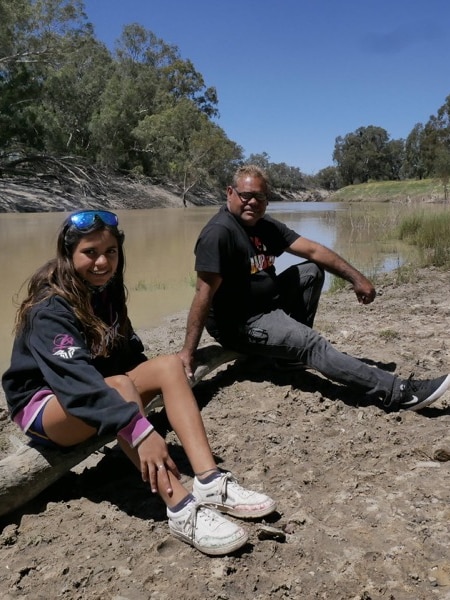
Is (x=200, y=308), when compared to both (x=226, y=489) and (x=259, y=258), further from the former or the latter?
(x=226, y=489)

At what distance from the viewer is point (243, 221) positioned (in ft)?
11.4

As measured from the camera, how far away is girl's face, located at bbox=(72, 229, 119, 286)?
2.38 meters

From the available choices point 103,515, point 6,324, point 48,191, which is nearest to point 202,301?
point 103,515

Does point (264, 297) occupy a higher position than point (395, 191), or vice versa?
point (395, 191)

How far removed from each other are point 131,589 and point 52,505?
81 centimetres

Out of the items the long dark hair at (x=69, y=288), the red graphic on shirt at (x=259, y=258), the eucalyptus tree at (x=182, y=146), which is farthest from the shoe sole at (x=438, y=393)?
the eucalyptus tree at (x=182, y=146)

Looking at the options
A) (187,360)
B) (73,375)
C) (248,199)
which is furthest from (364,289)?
(73,375)

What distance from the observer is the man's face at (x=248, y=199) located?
11.1ft

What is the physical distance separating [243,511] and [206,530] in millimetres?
218

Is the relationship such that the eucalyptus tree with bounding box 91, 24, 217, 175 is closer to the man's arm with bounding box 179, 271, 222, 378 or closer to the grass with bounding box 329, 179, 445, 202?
the grass with bounding box 329, 179, 445, 202

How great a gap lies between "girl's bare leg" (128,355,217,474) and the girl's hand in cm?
16

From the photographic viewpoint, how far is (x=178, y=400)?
2352 millimetres

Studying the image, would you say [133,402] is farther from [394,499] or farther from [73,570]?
[394,499]

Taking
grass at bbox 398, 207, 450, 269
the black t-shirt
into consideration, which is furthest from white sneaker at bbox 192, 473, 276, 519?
grass at bbox 398, 207, 450, 269
